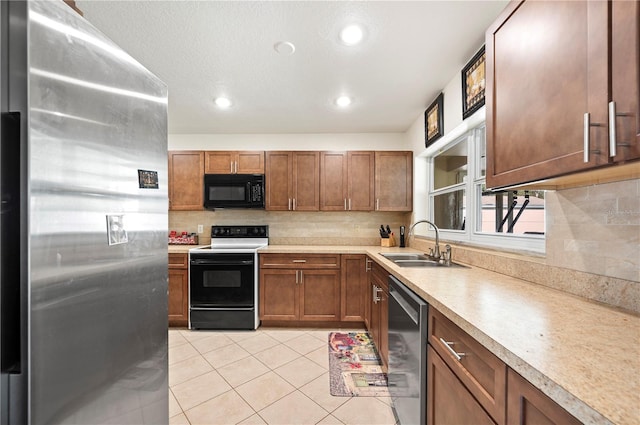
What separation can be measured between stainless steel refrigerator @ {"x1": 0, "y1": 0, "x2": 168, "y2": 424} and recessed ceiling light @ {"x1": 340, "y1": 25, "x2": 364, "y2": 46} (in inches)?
44.8

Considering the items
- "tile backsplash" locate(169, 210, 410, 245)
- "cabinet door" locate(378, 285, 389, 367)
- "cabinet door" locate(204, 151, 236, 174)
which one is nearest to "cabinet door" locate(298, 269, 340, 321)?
"tile backsplash" locate(169, 210, 410, 245)

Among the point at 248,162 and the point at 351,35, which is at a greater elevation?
the point at 351,35

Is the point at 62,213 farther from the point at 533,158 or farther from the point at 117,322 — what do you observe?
the point at 533,158

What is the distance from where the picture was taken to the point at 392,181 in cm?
332

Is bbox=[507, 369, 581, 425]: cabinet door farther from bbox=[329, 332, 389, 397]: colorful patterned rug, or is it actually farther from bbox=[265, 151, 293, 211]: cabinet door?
bbox=[265, 151, 293, 211]: cabinet door

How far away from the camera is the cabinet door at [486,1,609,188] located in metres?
0.75

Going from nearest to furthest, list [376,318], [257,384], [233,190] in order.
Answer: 1. [257,384]
2. [376,318]
3. [233,190]

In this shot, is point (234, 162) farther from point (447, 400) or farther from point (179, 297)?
point (447, 400)

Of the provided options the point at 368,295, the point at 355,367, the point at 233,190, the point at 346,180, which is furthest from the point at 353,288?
the point at 233,190

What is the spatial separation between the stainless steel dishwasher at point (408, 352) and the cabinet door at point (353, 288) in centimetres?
121

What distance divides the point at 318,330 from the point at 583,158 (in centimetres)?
275

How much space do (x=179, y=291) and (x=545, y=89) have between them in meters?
3.40

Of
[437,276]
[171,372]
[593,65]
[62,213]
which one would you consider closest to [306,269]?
[171,372]

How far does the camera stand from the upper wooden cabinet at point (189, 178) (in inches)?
132
